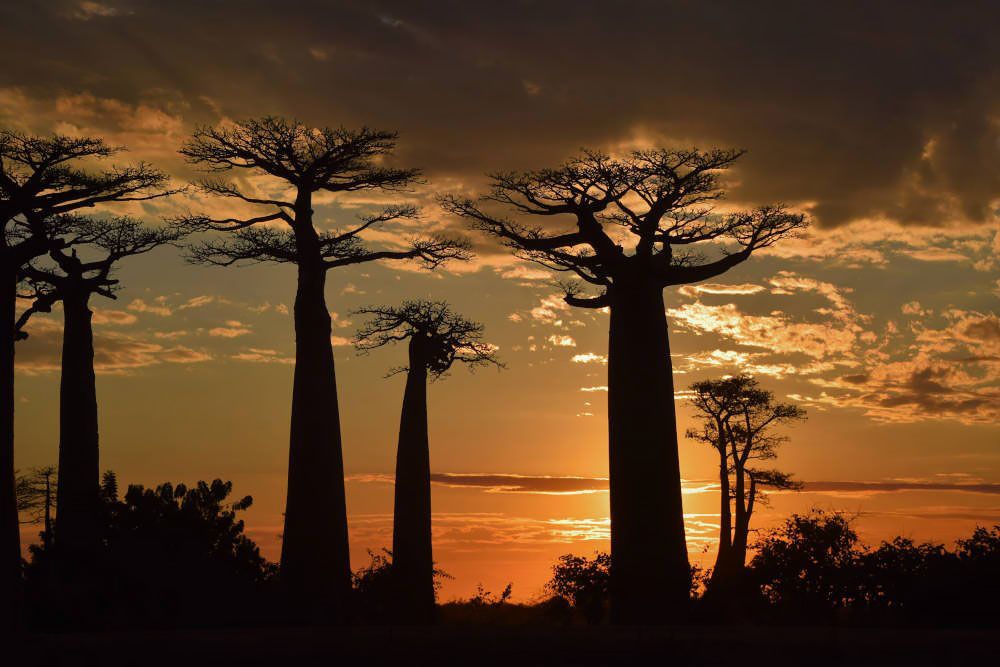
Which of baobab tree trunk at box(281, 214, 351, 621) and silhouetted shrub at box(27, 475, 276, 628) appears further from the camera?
baobab tree trunk at box(281, 214, 351, 621)

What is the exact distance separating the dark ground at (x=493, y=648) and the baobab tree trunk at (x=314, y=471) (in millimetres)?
7458

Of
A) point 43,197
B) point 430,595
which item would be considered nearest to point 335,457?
point 430,595

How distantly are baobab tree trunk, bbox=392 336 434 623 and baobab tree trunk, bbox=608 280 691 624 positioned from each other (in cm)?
633

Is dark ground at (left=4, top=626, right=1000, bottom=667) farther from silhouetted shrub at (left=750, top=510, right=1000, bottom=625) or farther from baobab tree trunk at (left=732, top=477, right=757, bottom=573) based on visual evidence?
baobab tree trunk at (left=732, top=477, right=757, bottom=573)

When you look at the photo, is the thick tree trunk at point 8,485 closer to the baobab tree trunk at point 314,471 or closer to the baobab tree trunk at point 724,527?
the baobab tree trunk at point 314,471

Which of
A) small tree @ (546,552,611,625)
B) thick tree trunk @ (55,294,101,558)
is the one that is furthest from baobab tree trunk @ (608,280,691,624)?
thick tree trunk @ (55,294,101,558)

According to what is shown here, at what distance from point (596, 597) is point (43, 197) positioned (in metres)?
10.3

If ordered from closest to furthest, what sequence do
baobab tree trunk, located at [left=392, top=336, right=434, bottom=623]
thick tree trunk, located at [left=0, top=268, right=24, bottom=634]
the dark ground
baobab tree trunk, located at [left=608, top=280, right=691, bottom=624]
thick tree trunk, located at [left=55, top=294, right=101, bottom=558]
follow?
the dark ground < thick tree trunk, located at [left=0, top=268, right=24, bottom=634] < baobab tree trunk, located at [left=608, top=280, right=691, bottom=624] < thick tree trunk, located at [left=55, top=294, right=101, bottom=558] < baobab tree trunk, located at [left=392, top=336, right=434, bottom=623]

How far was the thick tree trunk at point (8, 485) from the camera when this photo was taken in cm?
1348

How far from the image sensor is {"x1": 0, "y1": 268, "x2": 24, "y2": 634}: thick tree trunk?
531 inches

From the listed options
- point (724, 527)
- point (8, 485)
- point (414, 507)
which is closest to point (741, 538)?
point (724, 527)

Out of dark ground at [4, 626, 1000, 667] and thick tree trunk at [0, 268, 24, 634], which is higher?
thick tree trunk at [0, 268, 24, 634]

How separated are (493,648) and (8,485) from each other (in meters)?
7.64

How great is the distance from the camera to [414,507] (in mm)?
22875
